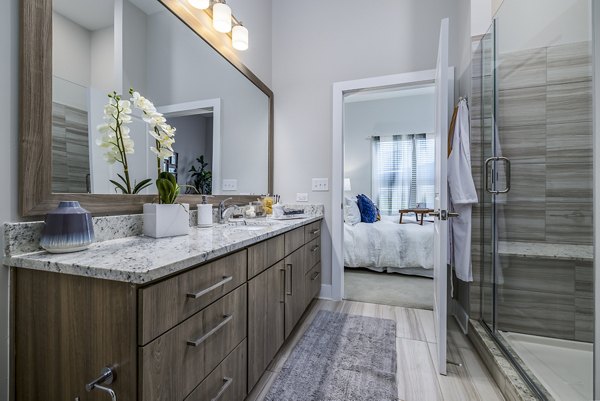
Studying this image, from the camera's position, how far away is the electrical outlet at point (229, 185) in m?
1.96

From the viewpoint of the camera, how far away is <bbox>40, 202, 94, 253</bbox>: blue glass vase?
0.78 meters

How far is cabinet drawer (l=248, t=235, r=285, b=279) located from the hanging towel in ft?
3.98

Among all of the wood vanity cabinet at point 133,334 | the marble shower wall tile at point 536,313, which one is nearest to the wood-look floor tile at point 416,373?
the marble shower wall tile at point 536,313

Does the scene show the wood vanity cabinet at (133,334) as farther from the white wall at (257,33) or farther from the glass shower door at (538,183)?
the white wall at (257,33)

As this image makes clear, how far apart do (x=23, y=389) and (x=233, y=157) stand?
1.59 m

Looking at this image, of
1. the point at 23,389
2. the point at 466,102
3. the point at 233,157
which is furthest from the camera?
the point at 233,157

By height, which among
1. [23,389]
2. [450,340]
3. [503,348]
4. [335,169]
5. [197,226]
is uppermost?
[335,169]

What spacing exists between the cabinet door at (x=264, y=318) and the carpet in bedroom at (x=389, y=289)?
1.24m

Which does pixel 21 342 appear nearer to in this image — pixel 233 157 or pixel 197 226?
pixel 197 226

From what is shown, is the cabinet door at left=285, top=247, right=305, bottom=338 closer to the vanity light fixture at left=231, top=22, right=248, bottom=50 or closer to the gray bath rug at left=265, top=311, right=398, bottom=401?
the gray bath rug at left=265, top=311, right=398, bottom=401

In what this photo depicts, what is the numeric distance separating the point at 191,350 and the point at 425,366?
1.37m

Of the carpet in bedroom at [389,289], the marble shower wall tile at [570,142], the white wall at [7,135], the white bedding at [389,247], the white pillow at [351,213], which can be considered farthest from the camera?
the white pillow at [351,213]

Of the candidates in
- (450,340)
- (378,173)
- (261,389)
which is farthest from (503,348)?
(378,173)

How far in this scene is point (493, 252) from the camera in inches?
70.9
